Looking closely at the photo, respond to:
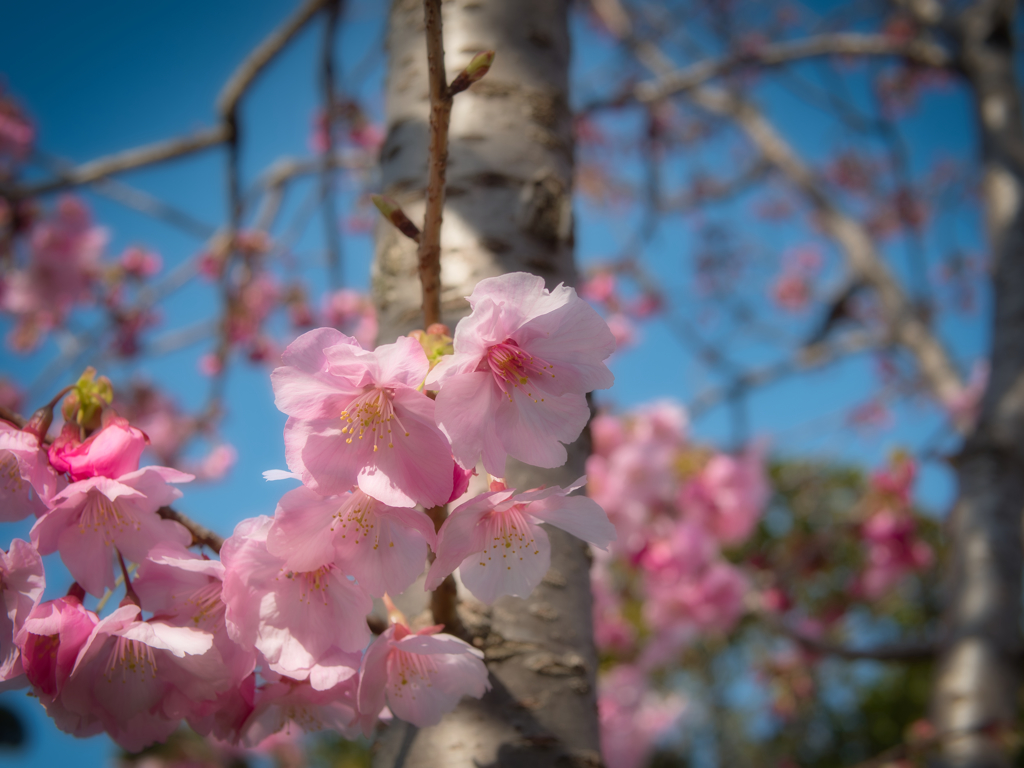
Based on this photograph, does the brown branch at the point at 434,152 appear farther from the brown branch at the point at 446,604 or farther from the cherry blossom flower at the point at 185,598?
the cherry blossom flower at the point at 185,598

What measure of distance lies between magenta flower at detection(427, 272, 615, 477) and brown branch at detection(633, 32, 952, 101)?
2094 millimetres

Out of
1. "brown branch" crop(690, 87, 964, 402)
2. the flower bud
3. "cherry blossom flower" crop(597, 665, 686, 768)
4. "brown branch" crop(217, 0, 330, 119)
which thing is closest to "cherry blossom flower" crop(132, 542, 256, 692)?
the flower bud

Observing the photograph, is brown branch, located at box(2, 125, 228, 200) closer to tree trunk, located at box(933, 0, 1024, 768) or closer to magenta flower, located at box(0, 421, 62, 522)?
magenta flower, located at box(0, 421, 62, 522)

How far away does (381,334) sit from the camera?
82cm

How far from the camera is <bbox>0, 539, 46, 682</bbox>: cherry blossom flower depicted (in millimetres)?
506

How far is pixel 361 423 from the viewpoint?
0.48 metres

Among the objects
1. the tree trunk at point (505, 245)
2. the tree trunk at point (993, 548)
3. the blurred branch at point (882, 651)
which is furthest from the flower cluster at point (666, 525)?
the tree trunk at point (505, 245)

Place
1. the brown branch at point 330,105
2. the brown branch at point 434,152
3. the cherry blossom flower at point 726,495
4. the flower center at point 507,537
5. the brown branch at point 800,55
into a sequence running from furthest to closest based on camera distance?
the cherry blossom flower at point 726,495
the brown branch at point 800,55
the brown branch at point 330,105
the flower center at point 507,537
the brown branch at point 434,152

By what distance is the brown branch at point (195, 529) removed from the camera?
558 mm

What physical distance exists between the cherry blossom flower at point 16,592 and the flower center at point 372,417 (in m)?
0.28

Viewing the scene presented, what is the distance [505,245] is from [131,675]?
580 millimetres

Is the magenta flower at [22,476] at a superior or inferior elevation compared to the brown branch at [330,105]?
inferior

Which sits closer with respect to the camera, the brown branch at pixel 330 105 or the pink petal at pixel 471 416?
the pink petal at pixel 471 416

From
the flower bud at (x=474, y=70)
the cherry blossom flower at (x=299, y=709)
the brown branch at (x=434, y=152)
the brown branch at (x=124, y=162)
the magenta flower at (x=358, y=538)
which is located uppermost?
the brown branch at (x=124, y=162)
